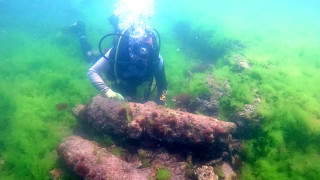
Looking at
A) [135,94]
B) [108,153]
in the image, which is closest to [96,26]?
[135,94]

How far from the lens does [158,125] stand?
4.11m

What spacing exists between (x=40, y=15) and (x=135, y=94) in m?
16.6

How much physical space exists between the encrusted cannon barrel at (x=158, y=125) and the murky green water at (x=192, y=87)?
1141mm

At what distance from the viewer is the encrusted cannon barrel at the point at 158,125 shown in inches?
160

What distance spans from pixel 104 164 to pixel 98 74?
2.73 meters

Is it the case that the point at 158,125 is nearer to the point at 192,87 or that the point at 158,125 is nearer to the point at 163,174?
the point at 163,174

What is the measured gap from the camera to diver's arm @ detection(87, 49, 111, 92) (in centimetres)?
543

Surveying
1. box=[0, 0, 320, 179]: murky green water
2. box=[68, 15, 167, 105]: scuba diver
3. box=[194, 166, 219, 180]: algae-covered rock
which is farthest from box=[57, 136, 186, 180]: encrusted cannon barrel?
box=[68, 15, 167, 105]: scuba diver

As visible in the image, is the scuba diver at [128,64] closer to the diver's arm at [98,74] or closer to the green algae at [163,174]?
the diver's arm at [98,74]

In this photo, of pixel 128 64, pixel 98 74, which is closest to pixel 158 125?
pixel 128 64

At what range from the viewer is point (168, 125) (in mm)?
4117

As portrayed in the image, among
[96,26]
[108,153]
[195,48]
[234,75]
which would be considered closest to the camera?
[108,153]

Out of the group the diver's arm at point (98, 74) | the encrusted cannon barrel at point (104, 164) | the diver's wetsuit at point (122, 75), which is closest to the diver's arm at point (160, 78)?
the diver's wetsuit at point (122, 75)

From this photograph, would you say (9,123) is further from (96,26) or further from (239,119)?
(96,26)
